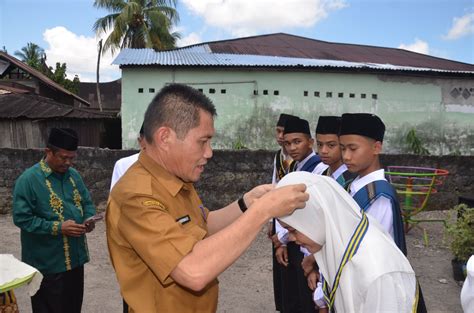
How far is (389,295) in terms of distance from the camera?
1.65 metres

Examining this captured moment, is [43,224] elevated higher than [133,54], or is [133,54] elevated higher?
[133,54]

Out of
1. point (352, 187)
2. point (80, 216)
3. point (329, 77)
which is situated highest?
point (329, 77)

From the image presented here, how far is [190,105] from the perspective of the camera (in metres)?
1.83

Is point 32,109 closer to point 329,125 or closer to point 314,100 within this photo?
point 314,100

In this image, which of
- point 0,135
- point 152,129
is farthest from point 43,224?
point 0,135

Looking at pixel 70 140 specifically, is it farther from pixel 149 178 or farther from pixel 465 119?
pixel 465 119

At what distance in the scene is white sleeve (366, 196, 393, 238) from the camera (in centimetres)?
269

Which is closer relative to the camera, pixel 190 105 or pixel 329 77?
pixel 190 105

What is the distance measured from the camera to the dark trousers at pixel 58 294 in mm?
3437

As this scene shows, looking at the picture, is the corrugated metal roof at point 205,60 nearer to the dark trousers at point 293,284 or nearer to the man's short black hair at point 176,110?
the dark trousers at point 293,284

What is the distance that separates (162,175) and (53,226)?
2035 millimetres

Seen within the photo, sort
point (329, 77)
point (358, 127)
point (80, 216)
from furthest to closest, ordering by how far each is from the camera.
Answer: point (329, 77) → point (80, 216) → point (358, 127)

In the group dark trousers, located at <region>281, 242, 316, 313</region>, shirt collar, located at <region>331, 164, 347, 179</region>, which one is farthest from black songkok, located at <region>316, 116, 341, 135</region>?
dark trousers, located at <region>281, 242, 316, 313</region>

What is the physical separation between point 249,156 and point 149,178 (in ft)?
21.0
